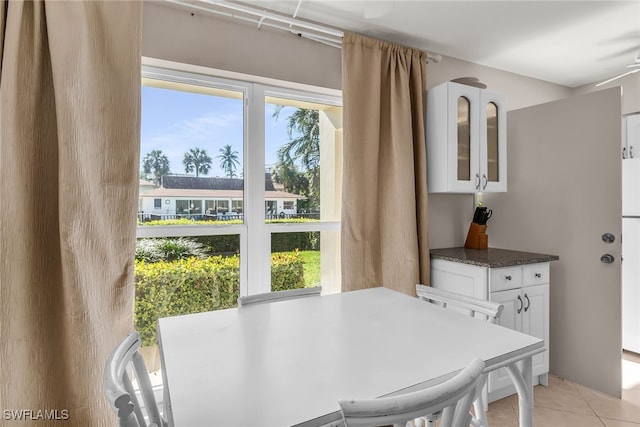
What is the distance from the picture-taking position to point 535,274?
7.83 ft

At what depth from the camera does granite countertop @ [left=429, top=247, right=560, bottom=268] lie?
87.7 inches

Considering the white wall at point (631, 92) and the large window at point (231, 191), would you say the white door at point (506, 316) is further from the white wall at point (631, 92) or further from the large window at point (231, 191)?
the white wall at point (631, 92)

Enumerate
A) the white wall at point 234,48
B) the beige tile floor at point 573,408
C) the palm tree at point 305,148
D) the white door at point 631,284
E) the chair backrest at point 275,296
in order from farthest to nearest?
the white door at point 631,284, the palm tree at point 305,148, the beige tile floor at point 573,408, the white wall at point 234,48, the chair backrest at point 275,296

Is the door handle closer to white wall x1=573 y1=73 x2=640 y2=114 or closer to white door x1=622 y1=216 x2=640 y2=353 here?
white door x1=622 y1=216 x2=640 y2=353

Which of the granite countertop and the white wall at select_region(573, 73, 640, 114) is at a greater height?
the white wall at select_region(573, 73, 640, 114)

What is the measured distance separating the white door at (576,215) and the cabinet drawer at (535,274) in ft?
0.81

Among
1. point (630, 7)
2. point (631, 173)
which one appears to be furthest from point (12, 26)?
point (631, 173)

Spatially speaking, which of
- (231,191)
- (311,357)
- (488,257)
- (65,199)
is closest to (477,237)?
(488,257)

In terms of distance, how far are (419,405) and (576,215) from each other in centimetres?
242

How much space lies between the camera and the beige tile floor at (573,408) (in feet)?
6.72

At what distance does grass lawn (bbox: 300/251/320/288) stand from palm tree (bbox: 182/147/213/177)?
86cm

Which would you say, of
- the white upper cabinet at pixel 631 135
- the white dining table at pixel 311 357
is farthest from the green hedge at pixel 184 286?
the white upper cabinet at pixel 631 135

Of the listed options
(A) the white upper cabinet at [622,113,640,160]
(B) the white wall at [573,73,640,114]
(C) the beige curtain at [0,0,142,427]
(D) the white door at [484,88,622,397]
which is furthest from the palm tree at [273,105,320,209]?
(B) the white wall at [573,73,640,114]

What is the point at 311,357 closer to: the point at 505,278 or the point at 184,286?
the point at 184,286
